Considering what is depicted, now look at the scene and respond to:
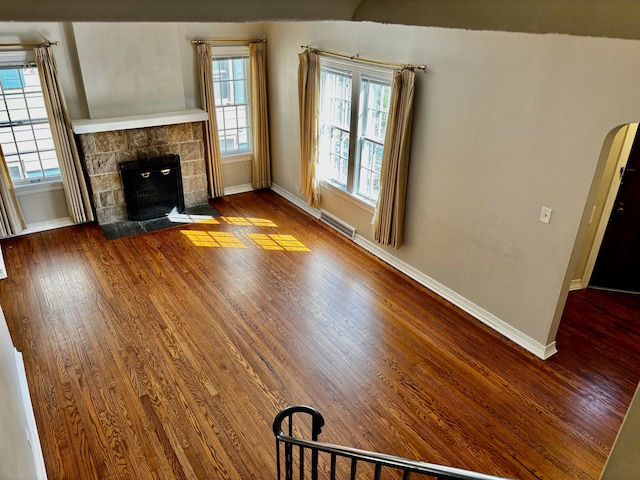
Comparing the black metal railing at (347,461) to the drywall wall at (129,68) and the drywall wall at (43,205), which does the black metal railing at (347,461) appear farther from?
the drywall wall at (129,68)

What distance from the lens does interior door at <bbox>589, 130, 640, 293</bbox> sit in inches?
178

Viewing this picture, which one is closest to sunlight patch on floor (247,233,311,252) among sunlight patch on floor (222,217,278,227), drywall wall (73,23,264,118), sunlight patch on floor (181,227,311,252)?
sunlight patch on floor (181,227,311,252)

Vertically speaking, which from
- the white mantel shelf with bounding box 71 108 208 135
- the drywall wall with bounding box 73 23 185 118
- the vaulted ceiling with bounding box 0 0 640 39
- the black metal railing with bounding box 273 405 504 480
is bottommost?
the black metal railing with bounding box 273 405 504 480

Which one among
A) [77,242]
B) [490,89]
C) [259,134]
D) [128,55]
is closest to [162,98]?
[128,55]

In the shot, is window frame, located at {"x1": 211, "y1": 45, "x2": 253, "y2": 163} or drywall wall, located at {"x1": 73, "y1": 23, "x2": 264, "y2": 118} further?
window frame, located at {"x1": 211, "y1": 45, "x2": 253, "y2": 163}

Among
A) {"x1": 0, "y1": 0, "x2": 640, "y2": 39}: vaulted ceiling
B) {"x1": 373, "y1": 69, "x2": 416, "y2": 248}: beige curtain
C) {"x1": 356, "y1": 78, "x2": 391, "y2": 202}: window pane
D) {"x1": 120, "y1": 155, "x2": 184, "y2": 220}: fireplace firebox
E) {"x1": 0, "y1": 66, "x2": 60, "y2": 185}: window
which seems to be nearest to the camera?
{"x1": 0, "y1": 0, "x2": 640, "y2": 39}: vaulted ceiling

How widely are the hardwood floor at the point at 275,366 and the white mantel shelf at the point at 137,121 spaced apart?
154cm

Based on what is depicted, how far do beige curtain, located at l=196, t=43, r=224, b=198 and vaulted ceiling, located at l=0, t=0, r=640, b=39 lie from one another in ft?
19.5

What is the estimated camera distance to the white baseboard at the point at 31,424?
2.82 metres

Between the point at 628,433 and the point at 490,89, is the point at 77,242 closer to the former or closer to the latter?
the point at 490,89

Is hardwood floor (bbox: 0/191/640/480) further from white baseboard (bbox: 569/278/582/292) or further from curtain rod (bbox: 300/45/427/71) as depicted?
curtain rod (bbox: 300/45/427/71)

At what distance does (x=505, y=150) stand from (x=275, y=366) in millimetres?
2683

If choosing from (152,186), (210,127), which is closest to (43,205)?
(152,186)

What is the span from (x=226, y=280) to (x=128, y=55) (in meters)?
3.28
